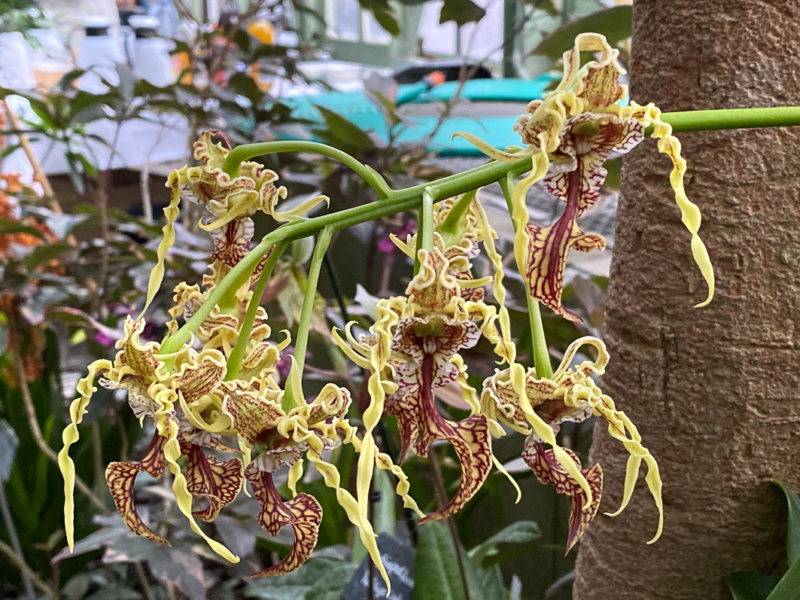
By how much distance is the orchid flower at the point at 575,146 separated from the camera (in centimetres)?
24

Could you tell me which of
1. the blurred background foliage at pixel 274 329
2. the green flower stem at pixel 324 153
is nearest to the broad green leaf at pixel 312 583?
the blurred background foliage at pixel 274 329

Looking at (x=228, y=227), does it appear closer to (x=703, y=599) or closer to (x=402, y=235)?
(x=703, y=599)

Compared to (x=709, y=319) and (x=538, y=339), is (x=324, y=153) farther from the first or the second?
(x=709, y=319)

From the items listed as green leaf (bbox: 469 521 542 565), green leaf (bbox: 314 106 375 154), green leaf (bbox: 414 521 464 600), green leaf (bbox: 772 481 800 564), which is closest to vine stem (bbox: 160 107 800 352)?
green leaf (bbox: 772 481 800 564)

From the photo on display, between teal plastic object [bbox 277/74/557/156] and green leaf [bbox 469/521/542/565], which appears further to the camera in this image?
teal plastic object [bbox 277/74/557/156]

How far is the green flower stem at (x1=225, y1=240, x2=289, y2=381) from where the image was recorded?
10.7 inches

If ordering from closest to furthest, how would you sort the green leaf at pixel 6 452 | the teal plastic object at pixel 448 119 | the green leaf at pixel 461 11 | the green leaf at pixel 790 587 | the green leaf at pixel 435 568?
the green leaf at pixel 790 587, the green leaf at pixel 435 568, the green leaf at pixel 461 11, the green leaf at pixel 6 452, the teal plastic object at pixel 448 119

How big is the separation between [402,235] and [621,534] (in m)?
0.52

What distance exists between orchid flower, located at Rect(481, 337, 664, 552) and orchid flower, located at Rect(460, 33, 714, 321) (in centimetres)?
3

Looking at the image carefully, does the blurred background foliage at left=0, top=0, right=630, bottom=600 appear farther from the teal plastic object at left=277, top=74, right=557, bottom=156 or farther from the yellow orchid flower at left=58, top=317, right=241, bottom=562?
the teal plastic object at left=277, top=74, right=557, bottom=156

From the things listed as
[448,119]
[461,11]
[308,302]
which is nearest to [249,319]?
[308,302]

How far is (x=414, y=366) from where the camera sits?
280 millimetres

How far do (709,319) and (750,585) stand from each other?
0.17 m

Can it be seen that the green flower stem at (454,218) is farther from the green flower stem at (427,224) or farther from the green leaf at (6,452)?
the green leaf at (6,452)
